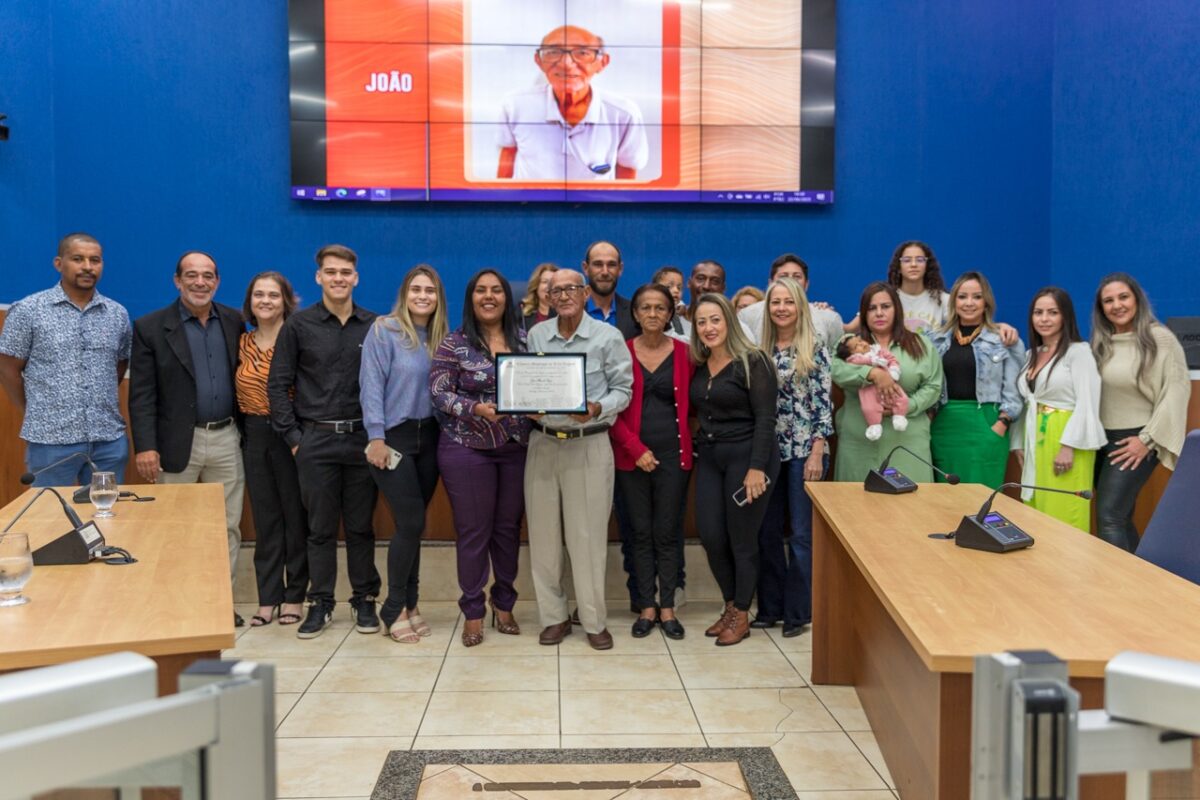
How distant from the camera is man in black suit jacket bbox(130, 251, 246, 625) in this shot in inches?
179

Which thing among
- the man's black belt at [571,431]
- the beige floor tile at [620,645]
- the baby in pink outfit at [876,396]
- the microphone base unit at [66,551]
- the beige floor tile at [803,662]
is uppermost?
the baby in pink outfit at [876,396]

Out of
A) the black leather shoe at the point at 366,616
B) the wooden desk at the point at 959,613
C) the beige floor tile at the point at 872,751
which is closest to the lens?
the wooden desk at the point at 959,613

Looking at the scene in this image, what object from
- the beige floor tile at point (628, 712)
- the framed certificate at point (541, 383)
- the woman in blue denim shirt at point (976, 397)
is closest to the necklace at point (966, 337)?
the woman in blue denim shirt at point (976, 397)

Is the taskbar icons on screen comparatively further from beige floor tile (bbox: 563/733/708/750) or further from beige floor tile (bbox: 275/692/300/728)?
beige floor tile (bbox: 563/733/708/750)

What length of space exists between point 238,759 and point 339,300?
3.80m

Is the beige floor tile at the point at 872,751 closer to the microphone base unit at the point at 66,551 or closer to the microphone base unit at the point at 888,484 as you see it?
the microphone base unit at the point at 888,484

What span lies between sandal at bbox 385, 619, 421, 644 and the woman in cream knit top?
124 inches

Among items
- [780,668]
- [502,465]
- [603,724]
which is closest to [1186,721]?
[603,724]

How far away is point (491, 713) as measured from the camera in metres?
3.66

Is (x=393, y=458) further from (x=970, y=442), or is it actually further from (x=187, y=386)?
(x=970, y=442)

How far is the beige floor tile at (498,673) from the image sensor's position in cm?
396

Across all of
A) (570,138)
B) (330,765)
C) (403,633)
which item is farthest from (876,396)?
(570,138)

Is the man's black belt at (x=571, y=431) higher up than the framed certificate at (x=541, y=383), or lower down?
lower down

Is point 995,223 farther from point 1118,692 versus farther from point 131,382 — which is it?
point 1118,692
